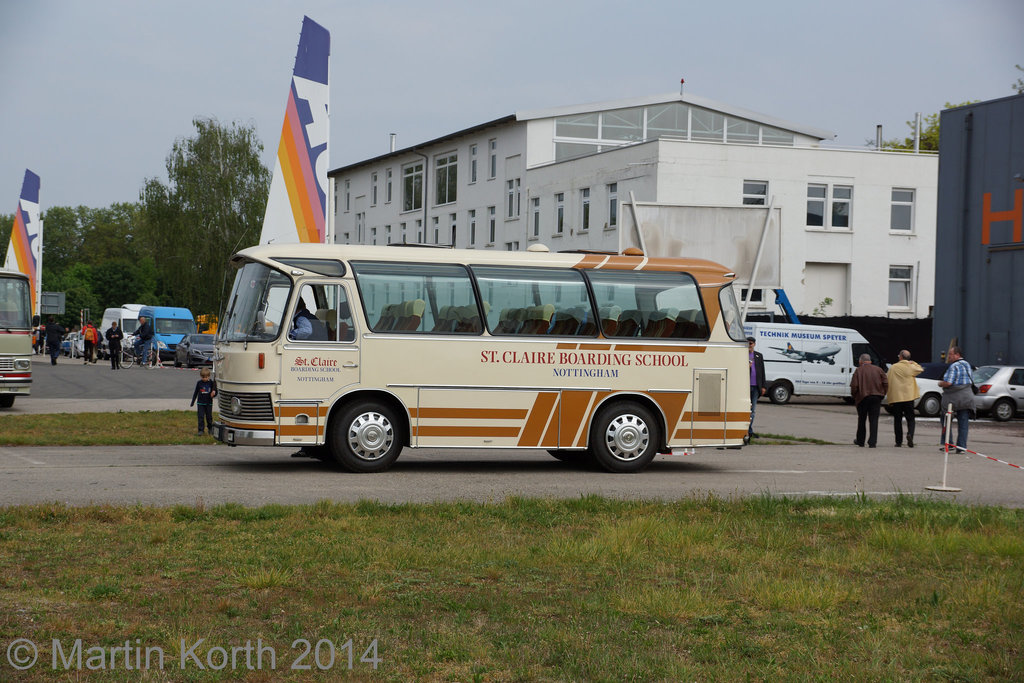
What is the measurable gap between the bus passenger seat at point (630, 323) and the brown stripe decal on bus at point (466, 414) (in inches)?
66.3

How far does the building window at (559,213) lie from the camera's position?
56.2 m

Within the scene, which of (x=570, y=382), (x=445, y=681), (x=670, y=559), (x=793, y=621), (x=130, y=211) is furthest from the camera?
(x=130, y=211)

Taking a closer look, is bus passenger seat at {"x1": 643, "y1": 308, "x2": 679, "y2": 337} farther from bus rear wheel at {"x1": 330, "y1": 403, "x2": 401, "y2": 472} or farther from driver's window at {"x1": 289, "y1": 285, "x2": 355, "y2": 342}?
driver's window at {"x1": 289, "y1": 285, "x2": 355, "y2": 342}

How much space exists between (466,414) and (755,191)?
3811 centimetres

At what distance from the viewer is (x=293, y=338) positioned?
1466 cm

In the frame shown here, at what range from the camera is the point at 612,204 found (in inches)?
2056

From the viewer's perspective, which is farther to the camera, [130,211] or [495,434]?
[130,211]

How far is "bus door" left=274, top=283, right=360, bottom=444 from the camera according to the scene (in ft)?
47.6

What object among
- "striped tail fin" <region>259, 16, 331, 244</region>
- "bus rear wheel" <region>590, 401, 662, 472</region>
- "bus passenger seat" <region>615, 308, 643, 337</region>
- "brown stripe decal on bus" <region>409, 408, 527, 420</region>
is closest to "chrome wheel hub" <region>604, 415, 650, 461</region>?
"bus rear wheel" <region>590, 401, 662, 472</region>

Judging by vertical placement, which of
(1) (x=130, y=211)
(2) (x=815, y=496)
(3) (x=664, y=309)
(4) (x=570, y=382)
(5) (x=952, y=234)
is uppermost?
(1) (x=130, y=211)

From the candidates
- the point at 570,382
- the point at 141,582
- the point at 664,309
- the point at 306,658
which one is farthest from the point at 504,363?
the point at 306,658

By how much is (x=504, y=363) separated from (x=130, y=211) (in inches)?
5024

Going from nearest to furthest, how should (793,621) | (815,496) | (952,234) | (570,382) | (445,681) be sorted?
(445,681), (793,621), (815,496), (570,382), (952,234)

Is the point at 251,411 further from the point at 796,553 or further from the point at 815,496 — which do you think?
the point at 796,553
